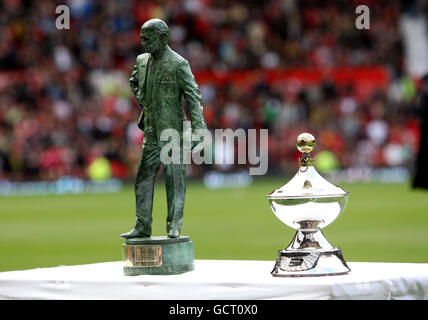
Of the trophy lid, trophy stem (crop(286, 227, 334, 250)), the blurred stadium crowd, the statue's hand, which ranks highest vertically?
the blurred stadium crowd

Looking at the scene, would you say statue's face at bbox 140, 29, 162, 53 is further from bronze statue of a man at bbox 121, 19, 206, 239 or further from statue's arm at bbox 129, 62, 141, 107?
statue's arm at bbox 129, 62, 141, 107

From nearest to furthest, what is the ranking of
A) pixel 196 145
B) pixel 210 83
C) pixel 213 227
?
pixel 196 145, pixel 213 227, pixel 210 83

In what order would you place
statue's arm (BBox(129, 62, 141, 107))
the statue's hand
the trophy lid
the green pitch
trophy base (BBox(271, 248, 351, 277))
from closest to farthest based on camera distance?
trophy base (BBox(271, 248, 351, 277)), the trophy lid, the statue's hand, statue's arm (BBox(129, 62, 141, 107)), the green pitch

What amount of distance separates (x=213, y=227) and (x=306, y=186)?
31.7ft

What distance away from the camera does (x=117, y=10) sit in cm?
3347

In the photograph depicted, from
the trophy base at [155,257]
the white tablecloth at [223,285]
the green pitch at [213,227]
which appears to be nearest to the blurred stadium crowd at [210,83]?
the green pitch at [213,227]

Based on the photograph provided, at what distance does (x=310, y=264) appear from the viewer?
6785 mm

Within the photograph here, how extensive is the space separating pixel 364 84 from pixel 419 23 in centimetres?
398

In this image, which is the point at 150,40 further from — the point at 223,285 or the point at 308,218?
the point at 223,285

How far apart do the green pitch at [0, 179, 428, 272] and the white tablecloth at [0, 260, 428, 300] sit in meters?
3.59

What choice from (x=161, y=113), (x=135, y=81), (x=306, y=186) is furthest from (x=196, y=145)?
(x=306, y=186)

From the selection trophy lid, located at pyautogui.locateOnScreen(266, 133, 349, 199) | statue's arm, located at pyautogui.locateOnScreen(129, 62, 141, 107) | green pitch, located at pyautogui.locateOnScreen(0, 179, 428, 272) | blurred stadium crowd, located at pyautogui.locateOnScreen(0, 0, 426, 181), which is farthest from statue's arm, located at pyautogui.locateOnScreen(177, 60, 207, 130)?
blurred stadium crowd, located at pyautogui.locateOnScreen(0, 0, 426, 181)

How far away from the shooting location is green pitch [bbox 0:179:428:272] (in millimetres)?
12570
